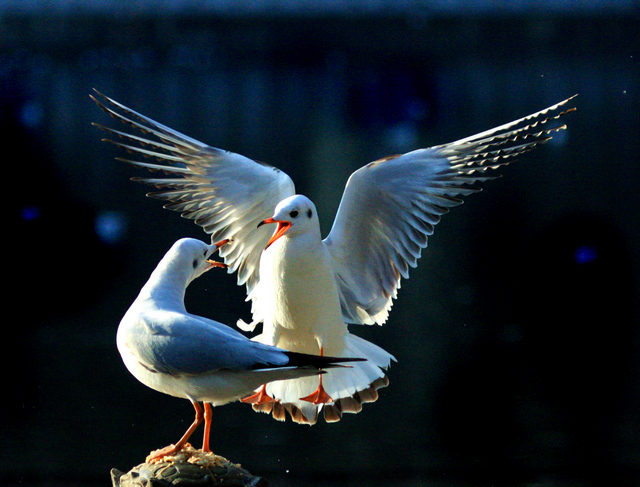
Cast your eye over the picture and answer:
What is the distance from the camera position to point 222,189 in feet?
10.7

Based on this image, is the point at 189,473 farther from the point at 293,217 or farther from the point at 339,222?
the point at 339,222

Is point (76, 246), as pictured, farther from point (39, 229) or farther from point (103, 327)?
point (103, 327)

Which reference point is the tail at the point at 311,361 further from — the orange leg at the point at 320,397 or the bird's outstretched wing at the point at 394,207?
the bird's outstretched wing at the point at 394,207

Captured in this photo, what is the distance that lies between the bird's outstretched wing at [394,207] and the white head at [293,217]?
0.38 metres

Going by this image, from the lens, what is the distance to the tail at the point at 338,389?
10.4 feet

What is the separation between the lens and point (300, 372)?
87.9 inches

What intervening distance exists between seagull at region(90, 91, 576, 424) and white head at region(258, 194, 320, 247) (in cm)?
20

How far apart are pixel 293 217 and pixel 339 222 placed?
0.51m

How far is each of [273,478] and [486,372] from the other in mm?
2068

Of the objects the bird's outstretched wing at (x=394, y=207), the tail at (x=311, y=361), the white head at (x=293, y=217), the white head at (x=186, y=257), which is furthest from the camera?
the bird's outstretched wing at (x=394, y=207)

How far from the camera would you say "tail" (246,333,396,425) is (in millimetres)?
3172

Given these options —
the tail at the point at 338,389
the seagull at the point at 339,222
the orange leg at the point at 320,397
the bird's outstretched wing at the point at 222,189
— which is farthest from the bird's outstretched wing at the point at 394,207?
the orange leg at the point at 320,397

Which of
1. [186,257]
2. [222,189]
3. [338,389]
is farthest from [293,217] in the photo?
[338,389]

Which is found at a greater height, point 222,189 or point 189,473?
point 222,189
